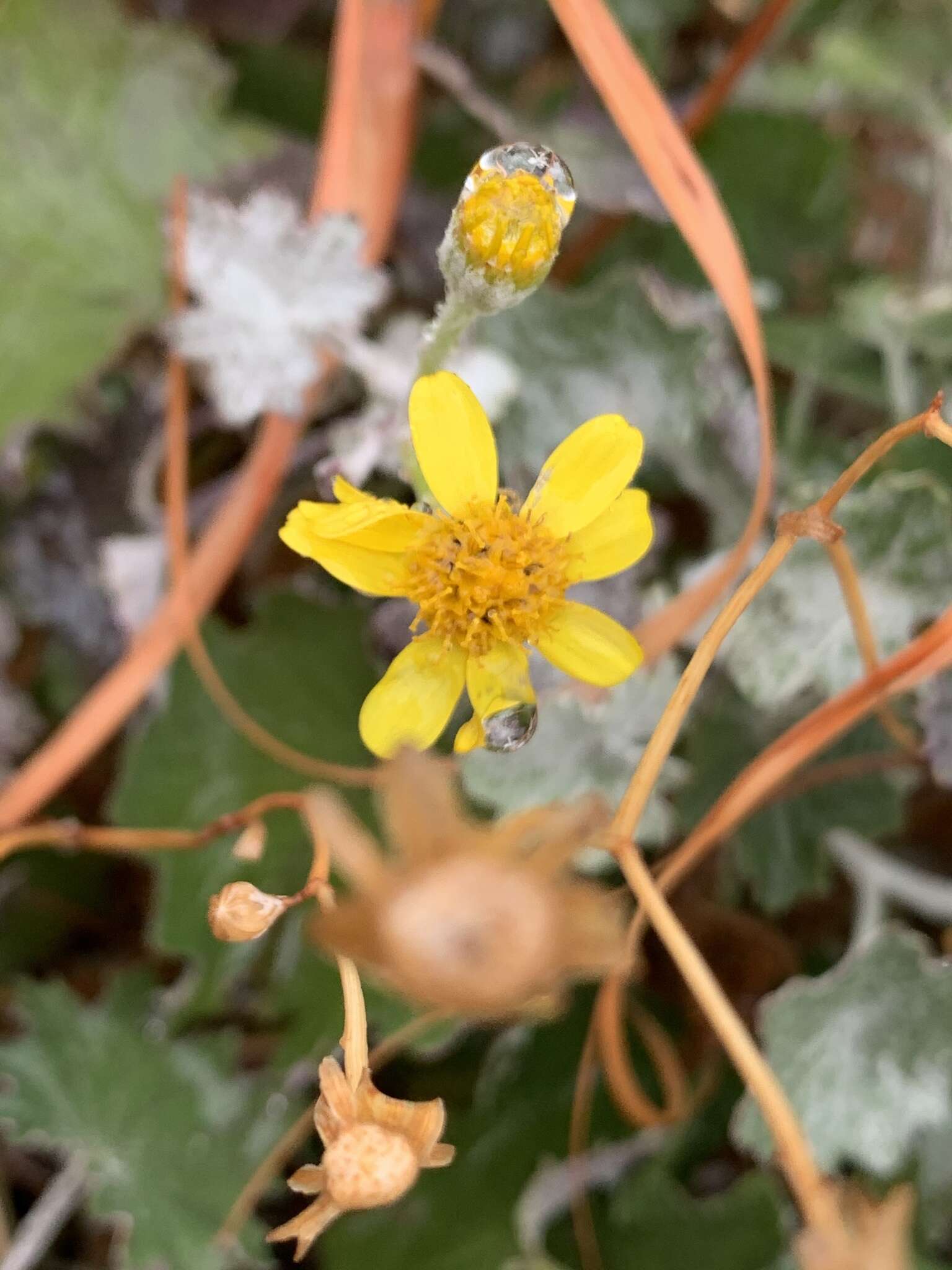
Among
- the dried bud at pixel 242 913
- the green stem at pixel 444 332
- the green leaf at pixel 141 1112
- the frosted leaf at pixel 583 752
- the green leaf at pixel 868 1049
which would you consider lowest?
the green leaf at pixel 141 1112

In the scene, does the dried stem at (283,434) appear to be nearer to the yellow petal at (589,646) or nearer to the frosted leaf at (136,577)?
the frosted leaf at (136,577)

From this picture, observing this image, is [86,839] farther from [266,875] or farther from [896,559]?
[896,559]

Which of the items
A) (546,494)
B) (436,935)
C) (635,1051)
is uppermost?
(546,494)

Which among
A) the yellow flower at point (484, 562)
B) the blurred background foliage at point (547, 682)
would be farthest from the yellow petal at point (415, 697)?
the blurred background foliage at point (547, 682)

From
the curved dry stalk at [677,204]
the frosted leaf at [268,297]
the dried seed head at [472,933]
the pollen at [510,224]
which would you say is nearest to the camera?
the dried seed head at [472,933]

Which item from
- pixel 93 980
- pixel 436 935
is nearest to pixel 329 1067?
pixel 436 935

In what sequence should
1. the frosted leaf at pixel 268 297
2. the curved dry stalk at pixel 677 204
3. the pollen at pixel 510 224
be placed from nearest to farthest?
the pollen at pixel 510 224
the curved dry stalk at pixel 677 204
the frosted leaf at pixel 268 297

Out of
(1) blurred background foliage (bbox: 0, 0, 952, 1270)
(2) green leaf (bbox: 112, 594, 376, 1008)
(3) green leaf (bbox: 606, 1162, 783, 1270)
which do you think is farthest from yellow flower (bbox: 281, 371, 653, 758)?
(3) green leaf (bbox: 606, 1162, 783, 1270)
